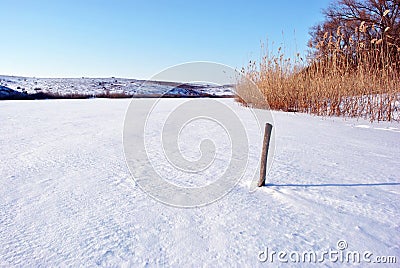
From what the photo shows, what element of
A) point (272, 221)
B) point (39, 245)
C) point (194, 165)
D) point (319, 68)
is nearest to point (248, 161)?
point (194, 165)

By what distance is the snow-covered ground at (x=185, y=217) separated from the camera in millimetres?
484

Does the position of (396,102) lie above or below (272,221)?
above

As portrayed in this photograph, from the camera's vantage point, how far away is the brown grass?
285cm

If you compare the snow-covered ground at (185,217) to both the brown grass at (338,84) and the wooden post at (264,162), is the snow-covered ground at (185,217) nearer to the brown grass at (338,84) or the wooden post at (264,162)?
the wooden post at (264,162)

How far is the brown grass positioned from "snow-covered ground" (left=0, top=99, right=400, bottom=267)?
89.2 inches

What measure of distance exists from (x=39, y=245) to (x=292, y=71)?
4.07 metres

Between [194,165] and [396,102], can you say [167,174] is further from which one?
[396,102]

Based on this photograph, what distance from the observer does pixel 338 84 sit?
318 centimetres

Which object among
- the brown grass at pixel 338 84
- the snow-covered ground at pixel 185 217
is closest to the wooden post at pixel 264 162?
the snow-covered ground at pixel 185 217

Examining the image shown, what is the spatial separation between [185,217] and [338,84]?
10.7 ft

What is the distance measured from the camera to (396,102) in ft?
9.91

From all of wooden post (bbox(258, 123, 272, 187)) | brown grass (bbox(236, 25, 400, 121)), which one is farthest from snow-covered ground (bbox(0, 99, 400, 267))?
brown grass (bbox(236, 25, 400, 121))

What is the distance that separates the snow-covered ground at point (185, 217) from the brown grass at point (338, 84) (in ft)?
7.43

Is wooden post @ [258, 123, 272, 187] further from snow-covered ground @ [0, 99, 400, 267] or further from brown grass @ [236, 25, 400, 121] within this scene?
brown grass @ [236, 25, 400, 121]
